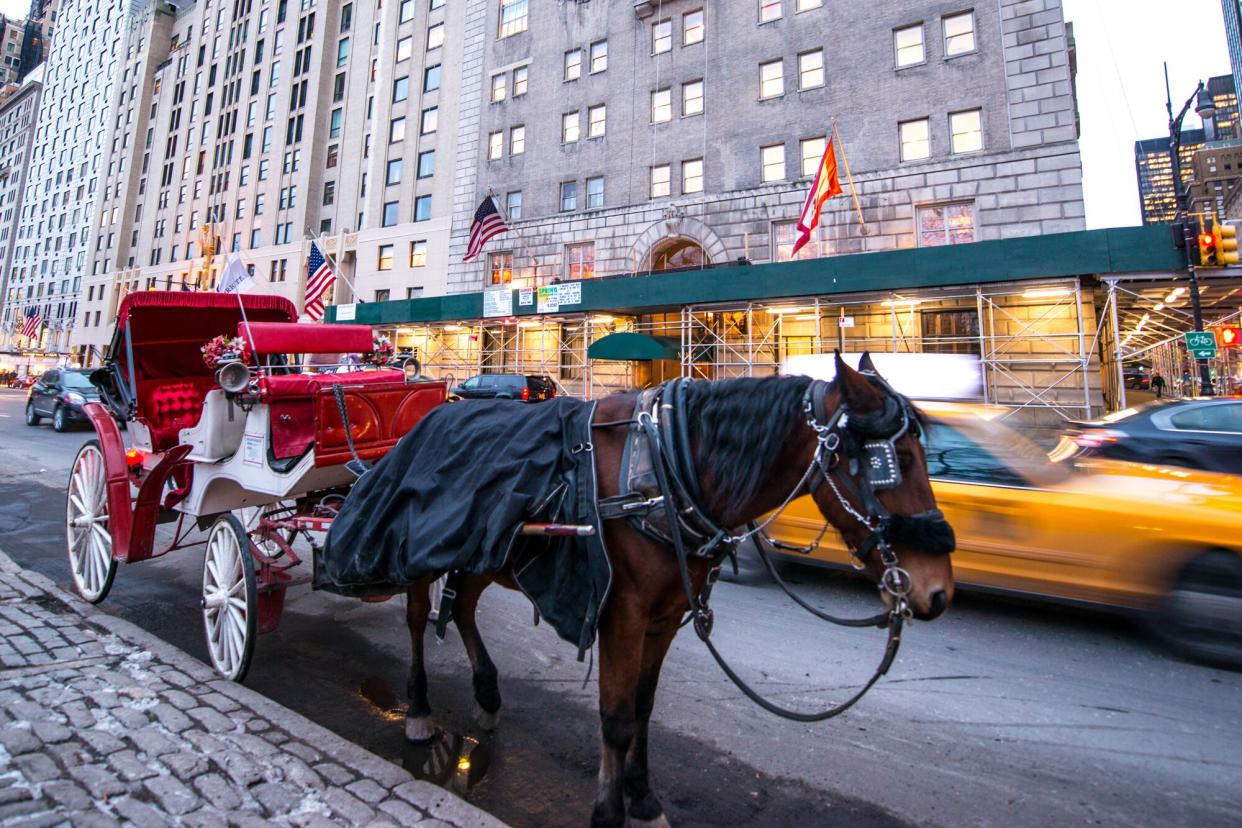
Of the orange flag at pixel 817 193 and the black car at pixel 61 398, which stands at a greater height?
the orange flag at pixel 817 193

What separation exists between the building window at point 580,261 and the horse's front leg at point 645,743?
24.5m

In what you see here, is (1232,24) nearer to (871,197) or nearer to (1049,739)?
(871,197)

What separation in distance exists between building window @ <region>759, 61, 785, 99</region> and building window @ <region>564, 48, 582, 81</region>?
29.3ft

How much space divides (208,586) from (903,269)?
17475 millimetres

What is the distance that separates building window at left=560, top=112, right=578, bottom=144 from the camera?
27328 millimetres

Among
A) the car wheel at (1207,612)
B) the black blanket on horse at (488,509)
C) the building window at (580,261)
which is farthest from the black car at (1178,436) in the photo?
the building window at (580,261)

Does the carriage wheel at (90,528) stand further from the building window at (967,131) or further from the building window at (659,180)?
the building window at (967,131)

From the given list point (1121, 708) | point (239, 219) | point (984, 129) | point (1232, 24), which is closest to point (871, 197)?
point (984, 129)

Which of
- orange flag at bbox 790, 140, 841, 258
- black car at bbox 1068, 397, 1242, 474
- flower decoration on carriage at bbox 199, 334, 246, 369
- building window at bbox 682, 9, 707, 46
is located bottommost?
black car at bbox 1068, 397, 1242, 474

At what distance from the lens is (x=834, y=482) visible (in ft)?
7.46

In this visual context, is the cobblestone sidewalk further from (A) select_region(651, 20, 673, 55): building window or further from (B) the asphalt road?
(A) select_region(651, 20, 673, 55): building window

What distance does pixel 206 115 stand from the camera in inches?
2030

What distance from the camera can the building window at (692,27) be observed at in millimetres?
24641

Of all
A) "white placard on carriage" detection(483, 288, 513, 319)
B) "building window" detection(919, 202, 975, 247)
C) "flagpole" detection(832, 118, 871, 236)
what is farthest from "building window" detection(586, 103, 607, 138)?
"building window" detection(919, 202, 975, 247)
